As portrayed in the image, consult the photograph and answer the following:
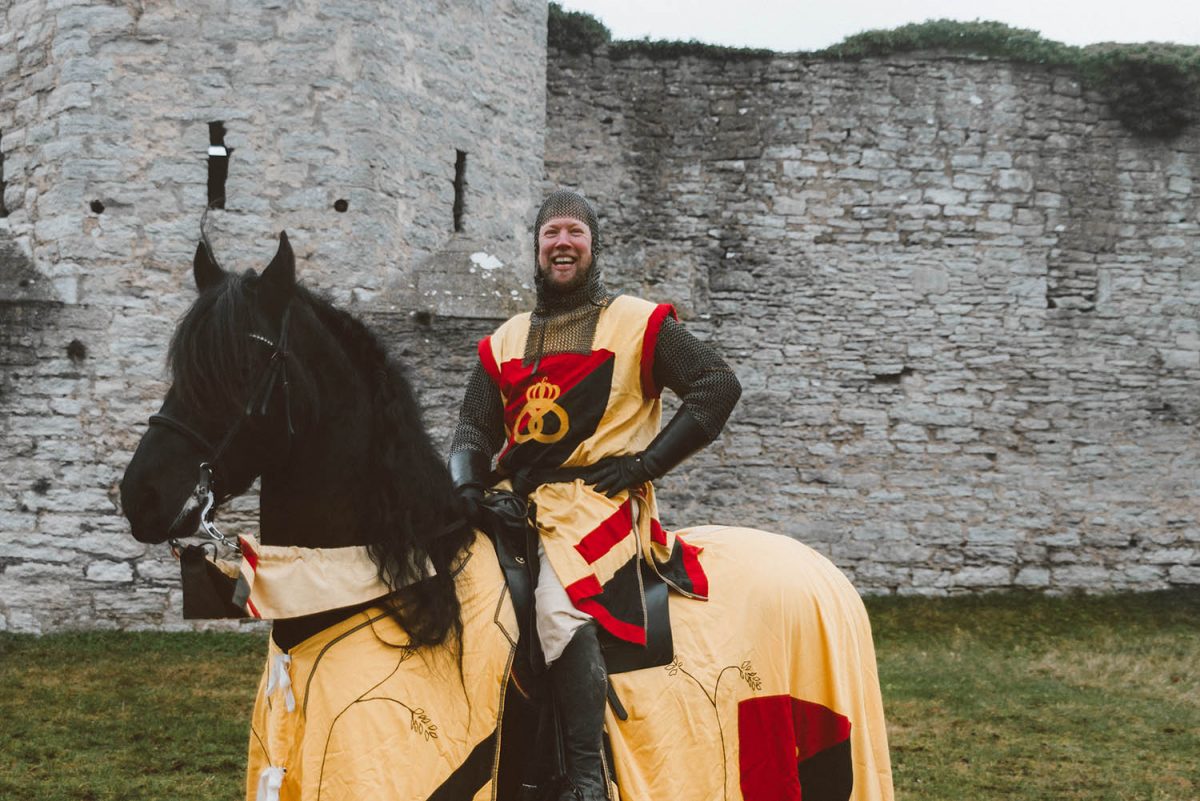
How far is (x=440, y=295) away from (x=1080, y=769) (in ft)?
16.7

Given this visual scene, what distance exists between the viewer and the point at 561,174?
10.7 meters

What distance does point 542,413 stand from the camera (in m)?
2.98

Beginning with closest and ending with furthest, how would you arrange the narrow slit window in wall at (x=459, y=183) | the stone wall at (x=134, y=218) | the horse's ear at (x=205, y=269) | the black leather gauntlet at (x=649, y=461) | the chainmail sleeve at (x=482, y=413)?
the horse's ear at (x=205, y=269)
the black leather gauntlet at (x=649, y=461)
the chainmail sleeve at (x=482, y=413)
the stone wall at (x=134, y=218)
the narrow slit window in wall at (x=459, y=183)

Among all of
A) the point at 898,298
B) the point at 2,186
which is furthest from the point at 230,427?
the point at 898,298

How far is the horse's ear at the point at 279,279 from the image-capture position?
2.47 m

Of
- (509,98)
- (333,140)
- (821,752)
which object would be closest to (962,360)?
(509,98)

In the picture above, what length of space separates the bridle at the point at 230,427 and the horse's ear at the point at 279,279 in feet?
0.10

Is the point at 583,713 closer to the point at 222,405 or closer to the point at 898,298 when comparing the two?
the point at 222,405

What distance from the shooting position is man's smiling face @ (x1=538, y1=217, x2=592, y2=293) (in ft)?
10.1

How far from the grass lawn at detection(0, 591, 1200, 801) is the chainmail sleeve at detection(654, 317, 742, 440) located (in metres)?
3.24

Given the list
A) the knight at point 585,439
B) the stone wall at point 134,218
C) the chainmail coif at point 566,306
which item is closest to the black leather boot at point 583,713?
the knight at point 585,439

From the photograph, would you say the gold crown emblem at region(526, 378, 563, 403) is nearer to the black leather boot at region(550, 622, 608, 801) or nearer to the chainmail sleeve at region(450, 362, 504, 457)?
the chainmail sleeve at region(450, 362, 504, 457)

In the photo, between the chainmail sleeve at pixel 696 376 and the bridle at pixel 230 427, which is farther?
the chainmail sleeve at pixel 696 376

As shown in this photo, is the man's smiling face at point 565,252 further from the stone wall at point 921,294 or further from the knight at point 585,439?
the stone wall at point 921,294
